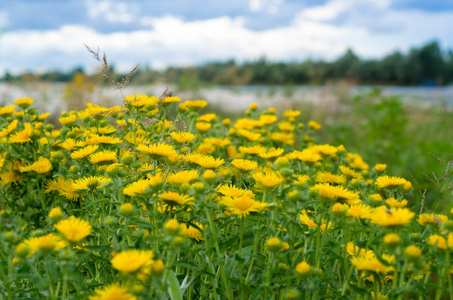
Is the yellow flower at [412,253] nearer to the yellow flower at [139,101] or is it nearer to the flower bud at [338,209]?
the flower bud at [338,209]

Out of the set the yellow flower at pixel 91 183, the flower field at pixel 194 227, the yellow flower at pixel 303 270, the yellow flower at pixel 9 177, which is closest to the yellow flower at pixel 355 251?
the flower field at pixel 194 227

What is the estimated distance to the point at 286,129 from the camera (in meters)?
2.70

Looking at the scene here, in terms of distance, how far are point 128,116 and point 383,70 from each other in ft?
105

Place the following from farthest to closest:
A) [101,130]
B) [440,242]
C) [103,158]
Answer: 1. [101,130]
2. [103,158]
3. [440,242]

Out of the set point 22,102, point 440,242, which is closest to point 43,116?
point 22,102

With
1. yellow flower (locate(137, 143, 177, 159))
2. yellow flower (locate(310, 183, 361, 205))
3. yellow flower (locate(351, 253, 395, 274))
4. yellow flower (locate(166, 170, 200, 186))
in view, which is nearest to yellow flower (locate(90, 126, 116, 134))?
yellow flower (locate(137, 143, 177, 159))

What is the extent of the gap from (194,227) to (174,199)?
A: 5.2 inches

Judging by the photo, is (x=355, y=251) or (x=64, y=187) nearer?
(x=355, y=251)

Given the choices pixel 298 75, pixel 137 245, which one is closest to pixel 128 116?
pixel 137 245

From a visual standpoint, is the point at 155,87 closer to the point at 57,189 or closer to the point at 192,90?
the point at 192,90

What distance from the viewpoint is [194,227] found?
4.66 ft

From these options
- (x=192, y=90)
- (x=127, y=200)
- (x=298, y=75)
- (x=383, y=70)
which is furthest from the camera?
(x=383, y=70)

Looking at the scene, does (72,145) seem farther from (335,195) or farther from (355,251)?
(355,251)

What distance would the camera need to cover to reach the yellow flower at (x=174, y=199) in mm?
1368
